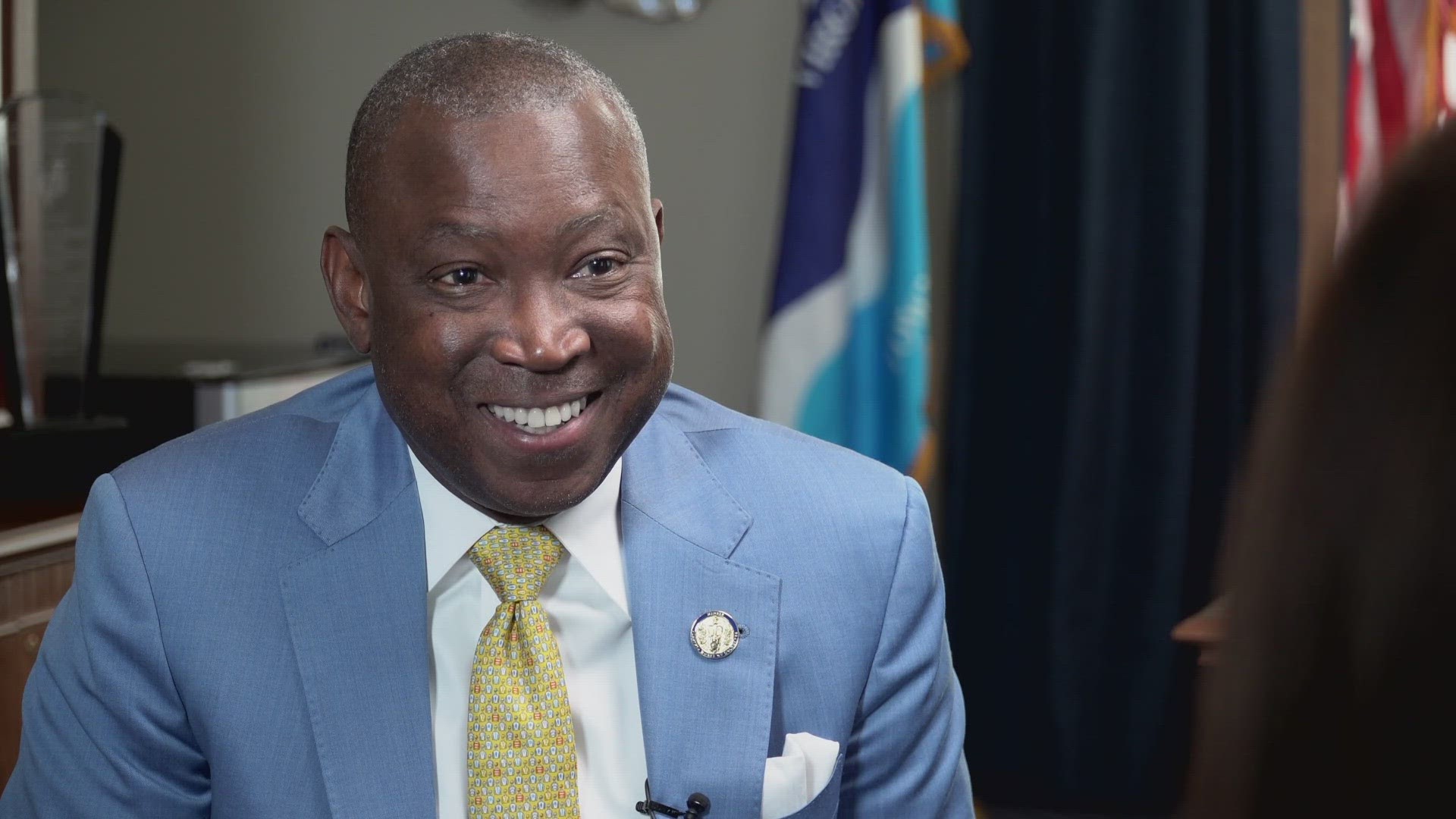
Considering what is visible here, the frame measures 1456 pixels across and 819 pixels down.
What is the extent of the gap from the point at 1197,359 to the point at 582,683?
2.54m

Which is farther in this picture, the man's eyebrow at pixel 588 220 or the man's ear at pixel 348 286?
the man's ear at pixel 348 286

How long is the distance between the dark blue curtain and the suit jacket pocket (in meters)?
2.28

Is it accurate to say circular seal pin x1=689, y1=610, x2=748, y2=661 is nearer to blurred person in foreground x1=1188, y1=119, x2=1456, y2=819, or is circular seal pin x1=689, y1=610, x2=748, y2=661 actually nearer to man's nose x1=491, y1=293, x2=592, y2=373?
man's nose x1=491, y1=293, x2=592, y2=373

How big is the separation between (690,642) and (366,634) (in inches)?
11.8

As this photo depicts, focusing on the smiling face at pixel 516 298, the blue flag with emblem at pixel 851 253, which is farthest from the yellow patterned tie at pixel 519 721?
the blue flag with emblem at pixel 851 253

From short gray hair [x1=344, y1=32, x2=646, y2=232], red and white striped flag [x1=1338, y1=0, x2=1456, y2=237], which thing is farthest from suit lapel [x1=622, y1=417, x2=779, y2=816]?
red and white striped flag [x1=1338, y1=0, x2=1456, y2=237]

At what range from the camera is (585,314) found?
1.34 metres

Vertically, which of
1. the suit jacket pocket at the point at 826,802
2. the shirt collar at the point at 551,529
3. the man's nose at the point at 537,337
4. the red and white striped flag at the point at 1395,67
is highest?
the red and white striped flag at the point at 1395,67

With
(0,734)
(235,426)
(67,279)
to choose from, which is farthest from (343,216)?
(235,426)

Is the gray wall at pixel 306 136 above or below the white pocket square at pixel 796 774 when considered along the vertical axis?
above

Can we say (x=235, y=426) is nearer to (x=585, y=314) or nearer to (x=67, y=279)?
(x=585, y=314)

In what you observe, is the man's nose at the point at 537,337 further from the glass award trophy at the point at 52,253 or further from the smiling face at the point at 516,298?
the glass award trophy at the point at 52,253

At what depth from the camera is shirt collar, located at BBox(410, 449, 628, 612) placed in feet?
4.78

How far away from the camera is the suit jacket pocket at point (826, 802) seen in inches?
57.0
